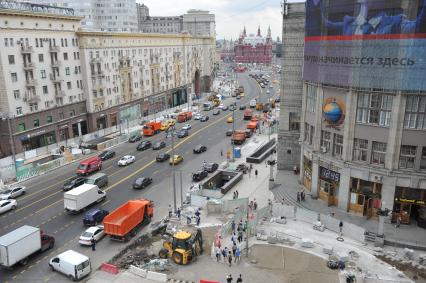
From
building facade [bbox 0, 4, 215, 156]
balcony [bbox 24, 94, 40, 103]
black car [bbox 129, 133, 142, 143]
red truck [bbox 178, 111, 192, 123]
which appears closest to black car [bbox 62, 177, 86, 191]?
building facade [bbox 0, 4, 215, 156]

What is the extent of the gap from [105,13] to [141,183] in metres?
138

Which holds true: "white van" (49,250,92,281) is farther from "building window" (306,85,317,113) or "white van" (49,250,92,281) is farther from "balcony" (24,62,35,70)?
"balcony" (24,62,35,70)

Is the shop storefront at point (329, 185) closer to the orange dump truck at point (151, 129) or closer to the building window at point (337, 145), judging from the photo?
the building window at point (337, 145)

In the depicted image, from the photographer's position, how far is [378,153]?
135 ft

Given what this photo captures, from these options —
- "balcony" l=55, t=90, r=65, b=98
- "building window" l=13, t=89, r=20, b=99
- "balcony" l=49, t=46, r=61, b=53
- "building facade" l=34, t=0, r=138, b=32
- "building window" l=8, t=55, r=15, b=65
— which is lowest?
"balcony" l=55, t=90, r=65, b=98

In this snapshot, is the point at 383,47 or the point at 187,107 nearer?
the point at 383,47

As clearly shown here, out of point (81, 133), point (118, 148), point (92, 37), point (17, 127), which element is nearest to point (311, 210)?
point (118, 148)

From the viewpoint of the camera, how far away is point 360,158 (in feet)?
139

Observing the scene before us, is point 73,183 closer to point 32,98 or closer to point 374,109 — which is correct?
point 32,98

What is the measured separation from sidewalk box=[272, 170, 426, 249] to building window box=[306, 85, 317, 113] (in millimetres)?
10449

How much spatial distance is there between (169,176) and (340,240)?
28.8m

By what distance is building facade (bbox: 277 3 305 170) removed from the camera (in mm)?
55219

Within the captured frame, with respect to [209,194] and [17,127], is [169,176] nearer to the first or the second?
[209,194]

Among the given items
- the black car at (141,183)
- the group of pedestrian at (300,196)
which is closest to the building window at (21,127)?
the black car at (141,183)
